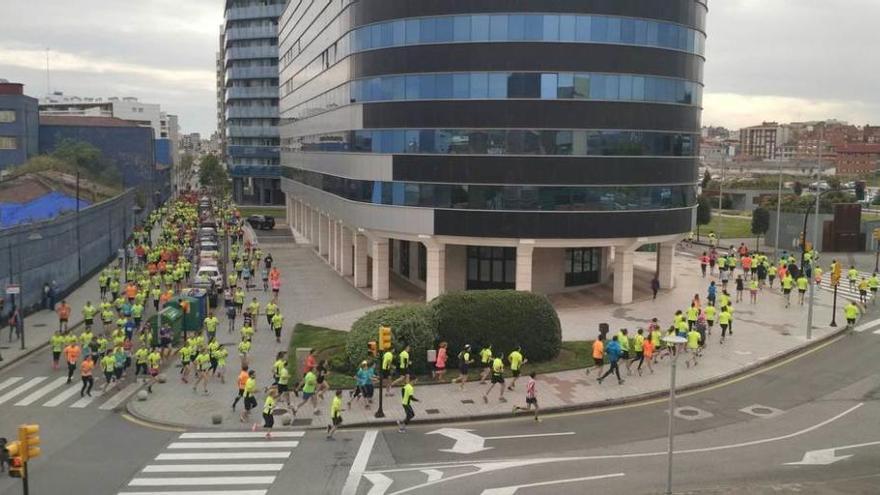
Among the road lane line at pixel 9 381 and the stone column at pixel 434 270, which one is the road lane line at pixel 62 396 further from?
the stone column at pixel 434 270

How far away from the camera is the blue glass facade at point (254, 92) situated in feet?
414

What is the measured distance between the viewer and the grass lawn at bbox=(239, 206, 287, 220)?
109906mm

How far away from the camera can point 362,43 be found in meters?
42.2

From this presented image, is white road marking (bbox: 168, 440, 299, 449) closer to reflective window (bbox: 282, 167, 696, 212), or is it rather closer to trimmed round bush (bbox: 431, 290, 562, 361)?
trimmed round bush (bbox: 431, 290, 562, 361)

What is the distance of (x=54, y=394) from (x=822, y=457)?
22.6 m

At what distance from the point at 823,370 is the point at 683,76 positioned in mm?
18215

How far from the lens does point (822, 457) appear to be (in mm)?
19312

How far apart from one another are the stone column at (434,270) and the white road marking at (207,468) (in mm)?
21442

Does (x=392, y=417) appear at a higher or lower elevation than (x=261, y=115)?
lower

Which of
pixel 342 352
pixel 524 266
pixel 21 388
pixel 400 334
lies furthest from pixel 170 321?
pixel 524 266

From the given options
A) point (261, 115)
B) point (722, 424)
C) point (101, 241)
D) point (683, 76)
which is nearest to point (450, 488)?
point (722, 424)

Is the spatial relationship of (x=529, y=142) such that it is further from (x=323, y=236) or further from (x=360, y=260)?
(x=323, y=236)

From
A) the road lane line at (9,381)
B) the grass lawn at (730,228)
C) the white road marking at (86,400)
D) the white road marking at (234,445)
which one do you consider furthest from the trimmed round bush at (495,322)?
the grass lawn at (730,228)

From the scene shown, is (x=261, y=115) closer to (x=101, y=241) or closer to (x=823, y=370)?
(x=101, y=241)
